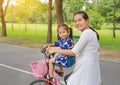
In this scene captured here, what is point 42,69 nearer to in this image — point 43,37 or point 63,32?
point 63,32

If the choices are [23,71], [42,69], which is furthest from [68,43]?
[23,71]

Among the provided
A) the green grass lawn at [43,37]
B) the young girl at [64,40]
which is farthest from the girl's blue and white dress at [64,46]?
the green grass lawn at [43,37]

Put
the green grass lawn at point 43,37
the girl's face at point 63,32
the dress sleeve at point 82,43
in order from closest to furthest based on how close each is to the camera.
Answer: the dress sleeve at point 82,43
the girl's face at point 63,32
the green grass lawn at point 43,37

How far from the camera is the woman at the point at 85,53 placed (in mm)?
4402

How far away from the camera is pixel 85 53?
4.43m

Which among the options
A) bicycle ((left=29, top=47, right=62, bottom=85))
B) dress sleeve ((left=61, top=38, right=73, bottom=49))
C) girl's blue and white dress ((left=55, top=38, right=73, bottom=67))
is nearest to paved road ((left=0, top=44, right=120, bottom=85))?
bicycle ((left=29, top=47, right=62, bottom=85))

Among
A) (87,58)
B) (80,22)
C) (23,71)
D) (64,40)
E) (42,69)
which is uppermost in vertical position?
(80,22)

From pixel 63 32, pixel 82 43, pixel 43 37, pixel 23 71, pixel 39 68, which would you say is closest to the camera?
pixel 82 43

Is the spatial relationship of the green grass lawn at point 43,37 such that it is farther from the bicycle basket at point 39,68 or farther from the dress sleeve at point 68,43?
the dress sleeve at point 68,43

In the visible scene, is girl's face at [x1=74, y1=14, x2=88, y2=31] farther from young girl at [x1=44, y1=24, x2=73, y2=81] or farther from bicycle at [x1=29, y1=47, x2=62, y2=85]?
bicycle at [x1=29, y1=47, x2=62, y2=85]

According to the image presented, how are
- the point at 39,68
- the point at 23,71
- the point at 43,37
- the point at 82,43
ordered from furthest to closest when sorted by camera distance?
the point at 43,37
the point at 23,71
the point at 39,68
the point at 82,43

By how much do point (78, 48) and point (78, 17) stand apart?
38cm

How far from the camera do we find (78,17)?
14.6 ft

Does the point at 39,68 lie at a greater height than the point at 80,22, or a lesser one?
lesser
